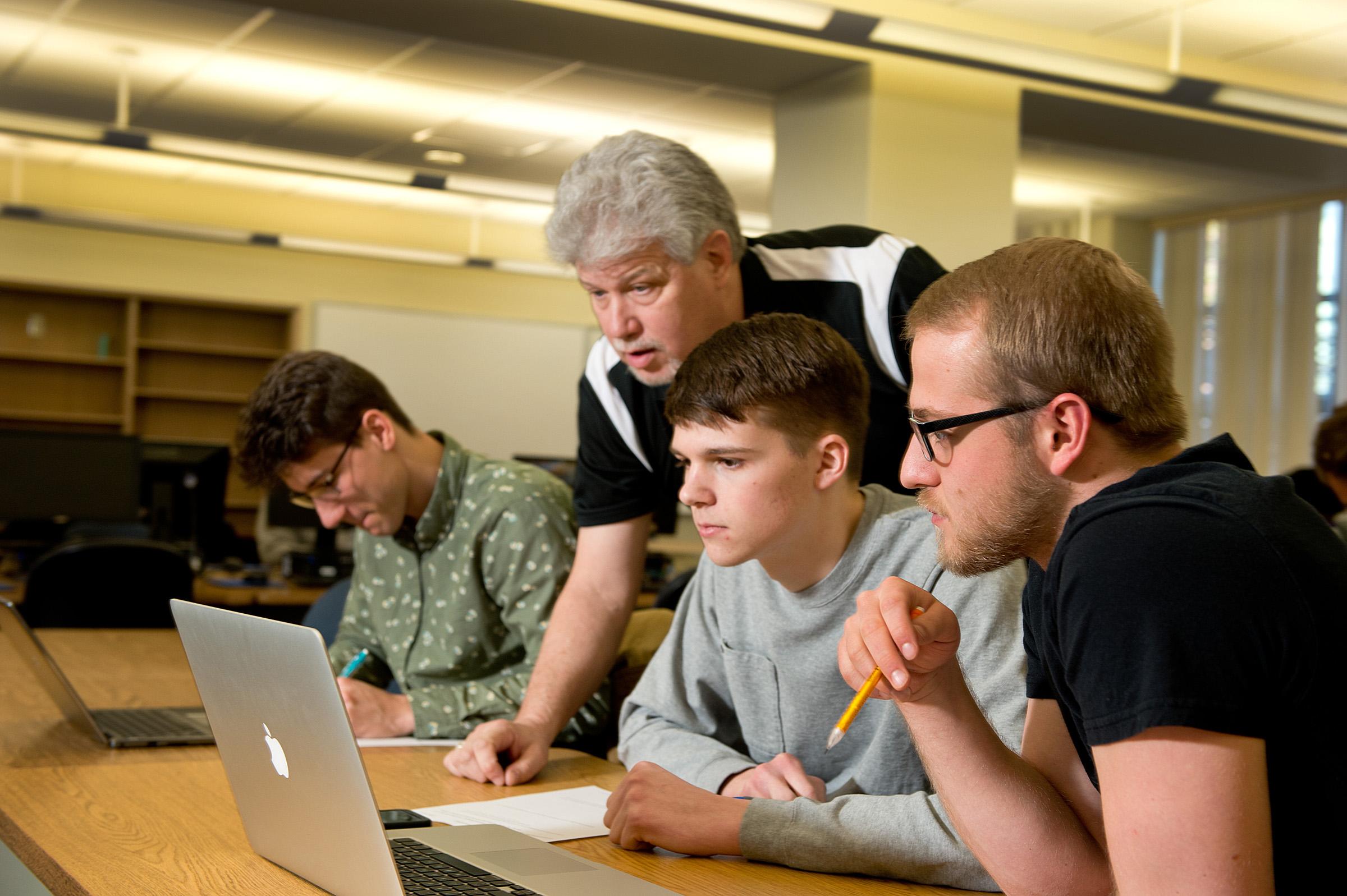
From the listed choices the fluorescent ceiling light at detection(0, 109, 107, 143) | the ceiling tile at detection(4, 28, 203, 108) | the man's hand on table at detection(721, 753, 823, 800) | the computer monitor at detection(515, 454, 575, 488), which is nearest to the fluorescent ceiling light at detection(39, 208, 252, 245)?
the ceiling tile at detection(4, 28, 203, 108)

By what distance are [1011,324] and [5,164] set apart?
8291 mm

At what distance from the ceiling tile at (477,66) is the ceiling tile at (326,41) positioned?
0.40 ft

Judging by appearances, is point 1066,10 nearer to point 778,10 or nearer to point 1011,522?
point 778,10

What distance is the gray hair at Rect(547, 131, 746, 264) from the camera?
173cm

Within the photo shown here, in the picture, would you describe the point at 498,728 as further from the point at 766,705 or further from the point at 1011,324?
the point at 1011,324

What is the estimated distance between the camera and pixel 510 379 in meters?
9.42

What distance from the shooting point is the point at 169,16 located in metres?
5.11

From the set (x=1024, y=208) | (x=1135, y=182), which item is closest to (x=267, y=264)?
(x=1024, y=208)

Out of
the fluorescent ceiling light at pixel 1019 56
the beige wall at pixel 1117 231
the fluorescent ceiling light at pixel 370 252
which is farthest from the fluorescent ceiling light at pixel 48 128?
the beige wall at pixel 1117 231

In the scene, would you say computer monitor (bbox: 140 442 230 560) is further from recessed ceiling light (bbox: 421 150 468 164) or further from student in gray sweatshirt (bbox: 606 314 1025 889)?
student in gray sweatshirt (bbox: 606 314 1025 889)

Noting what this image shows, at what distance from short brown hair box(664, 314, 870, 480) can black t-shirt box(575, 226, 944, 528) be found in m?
0.23

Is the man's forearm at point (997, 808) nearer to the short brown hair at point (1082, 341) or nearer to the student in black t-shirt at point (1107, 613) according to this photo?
the student in black t-shirt at point (1107, 613)

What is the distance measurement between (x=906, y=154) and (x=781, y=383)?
3728 millimetres

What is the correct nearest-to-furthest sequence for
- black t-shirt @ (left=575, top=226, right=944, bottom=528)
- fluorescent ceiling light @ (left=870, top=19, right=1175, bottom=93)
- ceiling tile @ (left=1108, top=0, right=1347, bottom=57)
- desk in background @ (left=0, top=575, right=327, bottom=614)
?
1. black t-shirt @ (left=575, top=226, right=944, bottom=528)
2. fluorescent ceiling light @ (left=870, top=19, right=1175, bottom=93)
3. desk in background @ (left=0, top=575, right=327, bottom=614)
4. ceiling tile @ (left=1108, top=0, right=1347, bottom=57)
